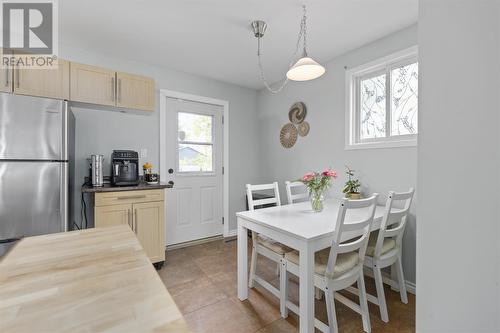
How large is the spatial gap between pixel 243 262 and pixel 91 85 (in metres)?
2.26

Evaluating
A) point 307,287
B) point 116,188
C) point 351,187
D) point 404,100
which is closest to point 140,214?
point 116,188

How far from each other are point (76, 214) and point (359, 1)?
3.38m

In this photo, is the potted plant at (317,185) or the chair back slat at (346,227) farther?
the potted plant at (317,185)

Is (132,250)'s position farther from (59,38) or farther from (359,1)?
(59,38)

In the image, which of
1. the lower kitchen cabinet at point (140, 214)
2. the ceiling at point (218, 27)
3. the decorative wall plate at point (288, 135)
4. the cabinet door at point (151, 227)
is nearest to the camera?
the ceiling at point (218, 27)

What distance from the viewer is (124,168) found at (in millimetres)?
2445

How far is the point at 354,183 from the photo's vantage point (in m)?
2.39

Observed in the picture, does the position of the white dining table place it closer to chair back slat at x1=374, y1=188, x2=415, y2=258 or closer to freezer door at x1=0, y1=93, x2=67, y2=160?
chair back slat at x1=374, y1=188, x2=415, y2=258

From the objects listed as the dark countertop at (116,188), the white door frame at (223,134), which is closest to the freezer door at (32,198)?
the dark countertop at (116,188)

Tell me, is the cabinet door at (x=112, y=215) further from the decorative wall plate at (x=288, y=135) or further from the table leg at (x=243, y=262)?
the decorative wall plate at (x=288, y=135)

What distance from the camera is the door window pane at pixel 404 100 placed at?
2.13m

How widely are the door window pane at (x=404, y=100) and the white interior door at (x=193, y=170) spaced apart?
7.48 feet

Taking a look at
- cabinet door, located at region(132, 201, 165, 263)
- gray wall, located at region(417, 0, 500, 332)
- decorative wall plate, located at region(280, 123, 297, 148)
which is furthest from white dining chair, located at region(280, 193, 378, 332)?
decorative wall plate, located at region(280, 123, 297, 148)

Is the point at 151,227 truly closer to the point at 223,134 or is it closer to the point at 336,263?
the point at 223,134
